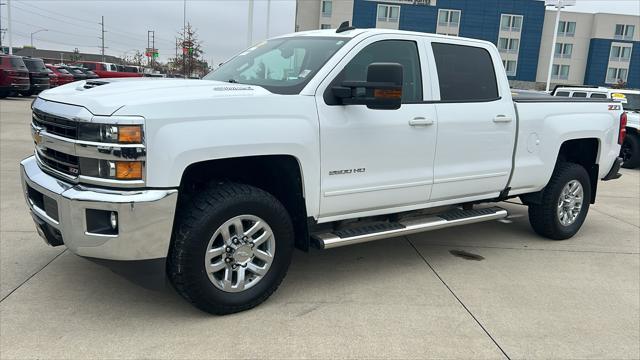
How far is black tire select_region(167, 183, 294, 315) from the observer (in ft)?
11.3

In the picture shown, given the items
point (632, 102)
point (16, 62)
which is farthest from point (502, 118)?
point (16, 62)

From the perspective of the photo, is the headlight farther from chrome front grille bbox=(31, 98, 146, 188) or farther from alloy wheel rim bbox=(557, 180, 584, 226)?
alloy wheel rim bbox=(557, 180, 584, 226)

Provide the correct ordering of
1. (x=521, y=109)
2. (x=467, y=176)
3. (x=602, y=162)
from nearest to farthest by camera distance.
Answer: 1. (x=467, y=176)
2. (x=521, y=109)
3. (x=602, y=162)

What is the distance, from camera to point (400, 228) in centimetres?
446

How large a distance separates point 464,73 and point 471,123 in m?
0.50

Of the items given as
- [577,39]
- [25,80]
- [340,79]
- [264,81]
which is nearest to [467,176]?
[340,79]

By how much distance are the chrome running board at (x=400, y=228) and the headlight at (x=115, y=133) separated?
1562mm

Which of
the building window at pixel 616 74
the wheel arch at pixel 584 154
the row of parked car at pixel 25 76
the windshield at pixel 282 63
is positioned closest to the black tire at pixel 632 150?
the wheel arch at pixel 584 154

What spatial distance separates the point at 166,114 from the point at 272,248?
1206mm

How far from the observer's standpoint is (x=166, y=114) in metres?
3.23

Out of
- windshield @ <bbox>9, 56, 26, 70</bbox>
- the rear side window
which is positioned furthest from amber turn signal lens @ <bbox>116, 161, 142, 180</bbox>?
windshield @ <bbox>9, 56, 26, 70</bbox>

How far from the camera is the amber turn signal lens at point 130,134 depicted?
3129 mm

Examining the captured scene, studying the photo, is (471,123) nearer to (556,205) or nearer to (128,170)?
(556,205)

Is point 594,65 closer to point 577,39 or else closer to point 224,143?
point 577,39
